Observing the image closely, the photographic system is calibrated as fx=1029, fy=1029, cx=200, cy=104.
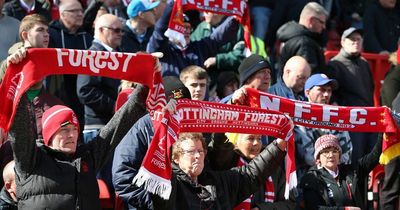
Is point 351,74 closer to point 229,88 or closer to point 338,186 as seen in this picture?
point 229,88

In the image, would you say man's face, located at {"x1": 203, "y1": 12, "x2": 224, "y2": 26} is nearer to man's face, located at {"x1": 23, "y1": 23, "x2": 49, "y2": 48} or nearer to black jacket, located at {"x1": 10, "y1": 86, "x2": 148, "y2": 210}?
man's face, located at {"x1": 23, "y1": 23, "x2": 49, "y2": 48}

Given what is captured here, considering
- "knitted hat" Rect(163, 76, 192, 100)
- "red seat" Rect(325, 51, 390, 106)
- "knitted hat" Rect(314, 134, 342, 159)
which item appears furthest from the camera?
"red seat" Rect(325, 51, 390, 106)

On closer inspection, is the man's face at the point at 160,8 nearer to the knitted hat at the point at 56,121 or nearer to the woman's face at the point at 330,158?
the woman's face at the point at 330,158

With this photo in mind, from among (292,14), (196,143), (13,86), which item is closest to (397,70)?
(292,14)

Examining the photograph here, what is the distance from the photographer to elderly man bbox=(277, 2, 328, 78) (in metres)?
11.8

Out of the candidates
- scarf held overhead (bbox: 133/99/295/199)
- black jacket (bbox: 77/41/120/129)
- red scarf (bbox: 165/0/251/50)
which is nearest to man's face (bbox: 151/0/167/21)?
red scarf (bbox: 165/0/251/50)

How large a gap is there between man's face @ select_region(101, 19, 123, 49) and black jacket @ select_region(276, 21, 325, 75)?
2073 mm

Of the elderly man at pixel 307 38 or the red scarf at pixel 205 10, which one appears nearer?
the red scarf at pixel 205 10

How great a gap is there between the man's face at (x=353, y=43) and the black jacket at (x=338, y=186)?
9.98ft

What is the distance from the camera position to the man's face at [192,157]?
783 cm

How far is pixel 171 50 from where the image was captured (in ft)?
36.0

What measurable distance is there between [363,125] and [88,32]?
4077mm

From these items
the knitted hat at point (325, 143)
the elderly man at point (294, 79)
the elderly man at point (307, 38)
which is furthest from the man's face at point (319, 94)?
the elderly man at point (307, 38)

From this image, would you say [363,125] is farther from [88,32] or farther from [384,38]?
[384,38]
